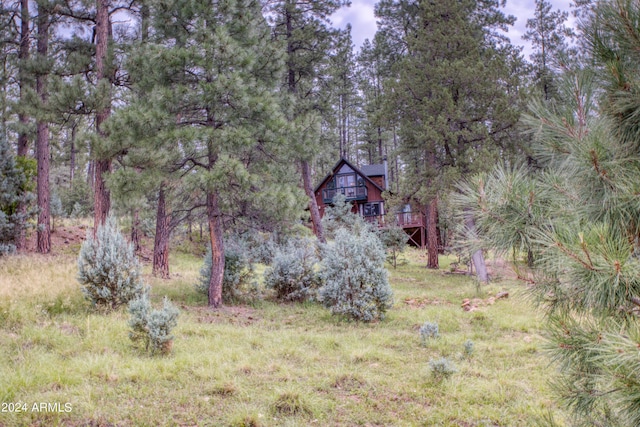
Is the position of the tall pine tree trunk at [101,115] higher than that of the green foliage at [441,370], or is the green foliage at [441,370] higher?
the tall pine tree trunk at [101,115]

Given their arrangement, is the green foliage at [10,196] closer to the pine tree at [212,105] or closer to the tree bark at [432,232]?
the pine tree at [212,105]

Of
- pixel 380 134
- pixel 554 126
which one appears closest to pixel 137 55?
pixel 554 126

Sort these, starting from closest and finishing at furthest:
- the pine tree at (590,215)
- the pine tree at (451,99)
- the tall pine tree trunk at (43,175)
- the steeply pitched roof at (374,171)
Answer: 1. the pine tree at (590,215)
2. the tall pine tree trunk at (43,175)
3. the pine tree at (451,99)
4. the steeply pitched roof at (374,171)

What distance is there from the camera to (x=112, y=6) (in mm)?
9516

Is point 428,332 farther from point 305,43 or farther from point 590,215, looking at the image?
point 305,43

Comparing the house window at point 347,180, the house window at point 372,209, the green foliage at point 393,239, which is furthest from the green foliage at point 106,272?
the house window at point 372,209

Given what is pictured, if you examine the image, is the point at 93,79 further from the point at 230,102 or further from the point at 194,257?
the point at 194,257

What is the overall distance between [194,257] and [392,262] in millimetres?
8465

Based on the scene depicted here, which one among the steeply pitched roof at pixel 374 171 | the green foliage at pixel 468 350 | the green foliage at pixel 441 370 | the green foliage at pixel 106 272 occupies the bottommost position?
the green foliage at pixel 468 350

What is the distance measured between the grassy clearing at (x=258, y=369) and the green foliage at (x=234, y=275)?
1146 millimetres

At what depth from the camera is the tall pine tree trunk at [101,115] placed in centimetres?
879

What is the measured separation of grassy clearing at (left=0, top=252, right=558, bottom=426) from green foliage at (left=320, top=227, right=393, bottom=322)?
1.05 feet

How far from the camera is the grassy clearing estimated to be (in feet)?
12.0

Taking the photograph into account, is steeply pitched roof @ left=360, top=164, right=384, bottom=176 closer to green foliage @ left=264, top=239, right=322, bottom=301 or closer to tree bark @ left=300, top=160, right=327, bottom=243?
tree bark @ left=300, top=160, right=327, bottom=243
